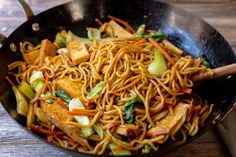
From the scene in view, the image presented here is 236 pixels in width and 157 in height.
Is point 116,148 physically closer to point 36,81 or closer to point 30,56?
point 36,81

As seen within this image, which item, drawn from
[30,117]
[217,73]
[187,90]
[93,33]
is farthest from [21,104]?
[217,73]

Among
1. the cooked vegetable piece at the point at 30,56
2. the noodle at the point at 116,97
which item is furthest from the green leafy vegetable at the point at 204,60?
the cooked vegetable piece at the point at 30,56

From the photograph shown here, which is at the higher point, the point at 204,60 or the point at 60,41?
the point at 60,41

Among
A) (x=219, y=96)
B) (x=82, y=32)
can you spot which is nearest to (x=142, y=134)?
(x=219, y=96)

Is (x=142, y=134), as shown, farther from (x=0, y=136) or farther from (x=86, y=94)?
(x=0, y=136)

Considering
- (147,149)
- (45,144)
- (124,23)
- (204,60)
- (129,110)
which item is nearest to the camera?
(147,149)

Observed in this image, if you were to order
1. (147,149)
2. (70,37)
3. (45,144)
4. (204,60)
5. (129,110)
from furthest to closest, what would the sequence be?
(70,37) → (204,60) → (45,144) → (129,110) → (147,149)

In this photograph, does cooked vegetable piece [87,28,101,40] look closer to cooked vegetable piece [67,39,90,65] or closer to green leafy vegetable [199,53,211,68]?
cooked vegetable piece [67,39,90,65]

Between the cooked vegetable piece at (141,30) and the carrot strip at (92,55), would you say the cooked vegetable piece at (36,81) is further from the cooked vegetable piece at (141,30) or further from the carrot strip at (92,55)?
the cooked vegetable piece at (141,30)
